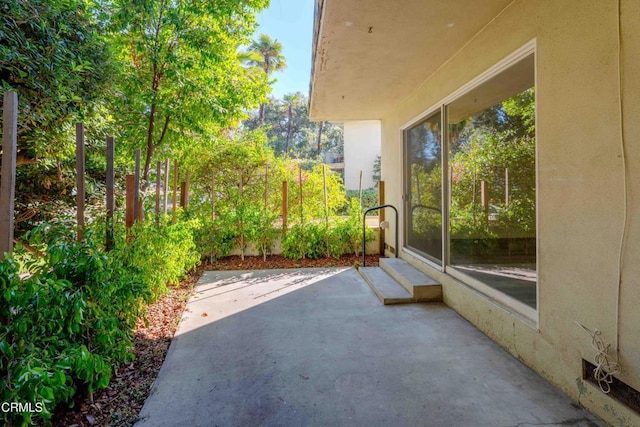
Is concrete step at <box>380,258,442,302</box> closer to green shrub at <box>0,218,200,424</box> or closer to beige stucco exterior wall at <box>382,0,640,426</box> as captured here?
beige stucco exterior wall at <box>382,0,640,426</box>

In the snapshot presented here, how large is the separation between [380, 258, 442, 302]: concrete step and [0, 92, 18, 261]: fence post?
3.56m

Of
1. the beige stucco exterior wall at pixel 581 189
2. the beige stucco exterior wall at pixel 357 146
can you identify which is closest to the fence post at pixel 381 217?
the beige stucco exterior wall at pixel 581 189

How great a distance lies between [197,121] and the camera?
16.4 ft

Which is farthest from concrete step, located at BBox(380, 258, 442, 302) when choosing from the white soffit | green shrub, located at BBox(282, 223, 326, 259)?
the white soffit

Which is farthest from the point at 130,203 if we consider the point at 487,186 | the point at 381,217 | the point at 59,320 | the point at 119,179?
the point at 381,217

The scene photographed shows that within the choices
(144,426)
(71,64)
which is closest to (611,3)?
(144,426)

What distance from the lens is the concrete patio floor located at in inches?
76.1

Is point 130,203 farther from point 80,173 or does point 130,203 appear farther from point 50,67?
point 50,67

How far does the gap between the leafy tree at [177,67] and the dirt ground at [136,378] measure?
79.3 inches

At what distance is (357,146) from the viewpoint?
17.3 meters

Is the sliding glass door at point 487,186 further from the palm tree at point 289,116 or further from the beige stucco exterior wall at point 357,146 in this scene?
the palm tree at point 289,116

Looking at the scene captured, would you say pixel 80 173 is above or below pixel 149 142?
below

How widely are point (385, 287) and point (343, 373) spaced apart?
200 cm

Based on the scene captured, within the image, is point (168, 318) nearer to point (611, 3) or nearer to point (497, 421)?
point (497, 421)
